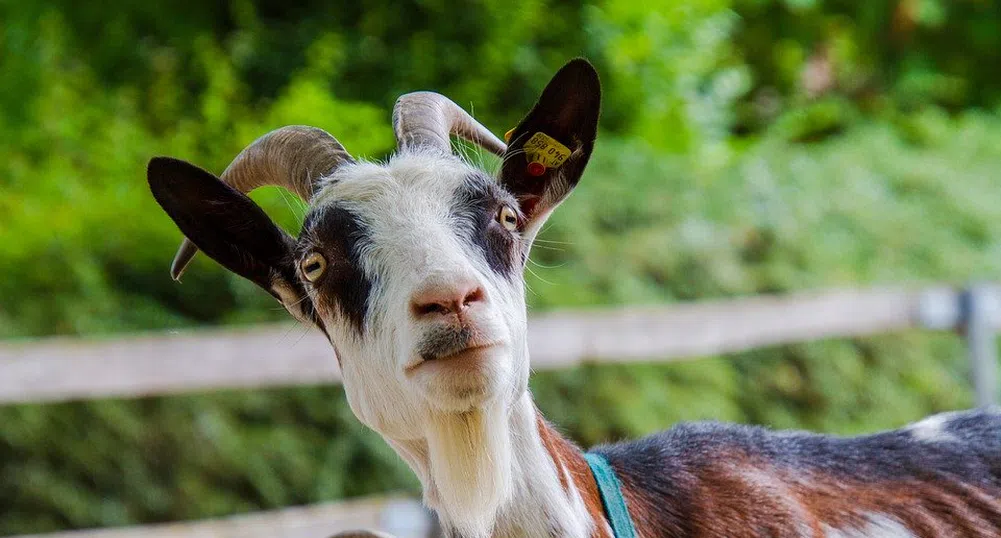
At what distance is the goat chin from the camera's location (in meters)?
2.50

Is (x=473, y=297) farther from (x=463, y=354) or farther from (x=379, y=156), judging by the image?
(x=379, y=156)

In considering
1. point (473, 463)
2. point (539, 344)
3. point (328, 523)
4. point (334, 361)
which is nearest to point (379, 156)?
point (539, 344)

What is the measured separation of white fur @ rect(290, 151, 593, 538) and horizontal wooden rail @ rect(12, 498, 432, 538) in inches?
117

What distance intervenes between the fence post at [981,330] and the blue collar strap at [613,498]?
554 cm

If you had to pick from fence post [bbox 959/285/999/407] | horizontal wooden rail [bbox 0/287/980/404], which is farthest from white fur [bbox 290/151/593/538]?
fence post [bbox 959/285/999/407]

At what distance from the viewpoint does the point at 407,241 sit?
251 cm

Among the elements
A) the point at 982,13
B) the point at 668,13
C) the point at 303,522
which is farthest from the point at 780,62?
the point at 303,522

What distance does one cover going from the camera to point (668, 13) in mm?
10156

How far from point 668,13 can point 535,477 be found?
804cm

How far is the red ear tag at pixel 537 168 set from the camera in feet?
9.31

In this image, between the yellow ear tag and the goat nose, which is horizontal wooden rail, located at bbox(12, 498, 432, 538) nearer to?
the yellow ear tag

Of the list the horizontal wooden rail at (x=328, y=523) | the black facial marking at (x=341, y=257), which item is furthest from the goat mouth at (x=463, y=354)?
the horizontal wooden rail at (x=328, y=523)

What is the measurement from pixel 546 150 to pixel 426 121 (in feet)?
0.94

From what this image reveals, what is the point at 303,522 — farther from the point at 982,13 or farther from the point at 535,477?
the point at 982,13
